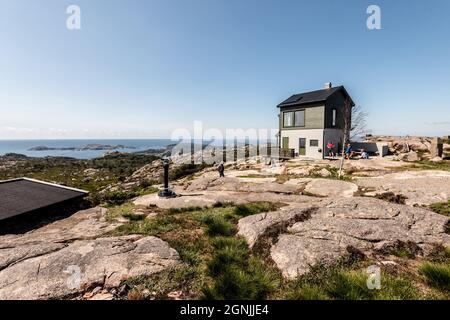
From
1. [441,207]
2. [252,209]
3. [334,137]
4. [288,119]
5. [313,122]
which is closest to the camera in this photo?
[441,207]

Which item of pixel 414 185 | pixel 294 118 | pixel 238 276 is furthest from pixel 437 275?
pixel 294 118

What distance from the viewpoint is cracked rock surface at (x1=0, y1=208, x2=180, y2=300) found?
4.78m

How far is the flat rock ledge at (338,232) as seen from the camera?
237 inches

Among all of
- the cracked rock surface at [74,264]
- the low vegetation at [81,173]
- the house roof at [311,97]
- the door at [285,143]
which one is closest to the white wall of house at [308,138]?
the door at [285,143]

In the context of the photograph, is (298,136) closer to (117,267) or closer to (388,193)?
(388,193)

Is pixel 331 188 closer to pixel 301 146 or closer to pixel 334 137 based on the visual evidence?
pixel 301 146

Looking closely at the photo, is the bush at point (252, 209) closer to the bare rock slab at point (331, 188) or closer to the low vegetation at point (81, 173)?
the bare rock slab at point (331, 188)

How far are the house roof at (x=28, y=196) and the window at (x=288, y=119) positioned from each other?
2714 centimetres

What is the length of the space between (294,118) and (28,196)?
29920mm

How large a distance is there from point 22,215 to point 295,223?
12.5 metres

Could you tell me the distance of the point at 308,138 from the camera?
30.6m
